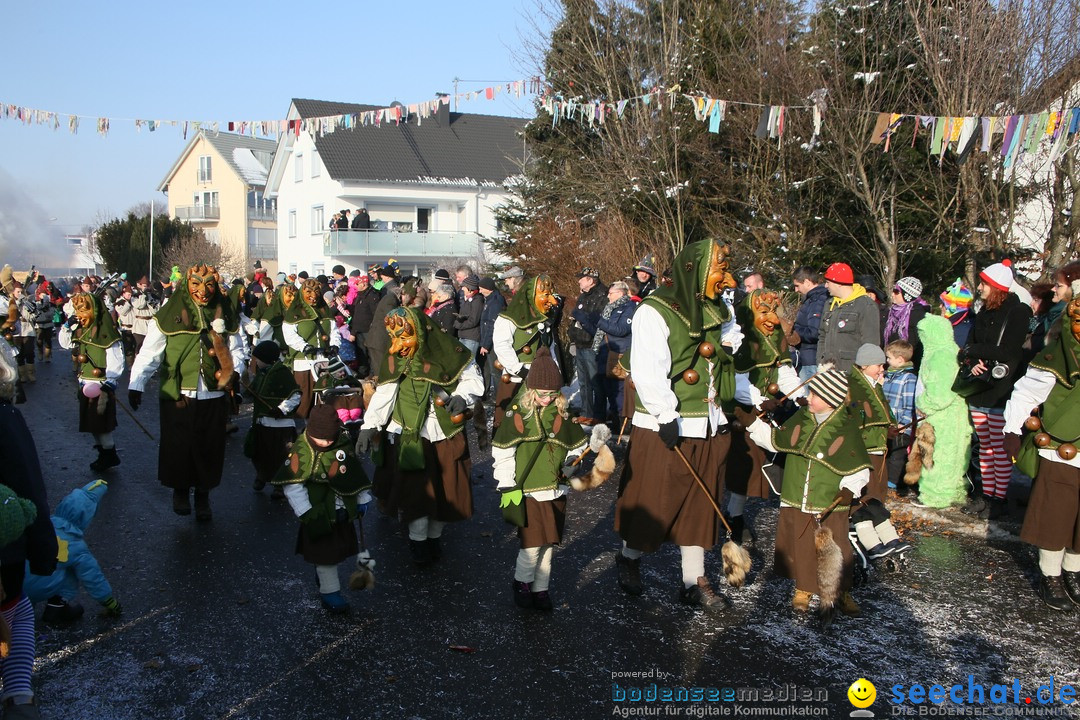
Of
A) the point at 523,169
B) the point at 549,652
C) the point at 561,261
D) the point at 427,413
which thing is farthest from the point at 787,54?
the point at 549,652

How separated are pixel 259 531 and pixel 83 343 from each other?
3.55 m

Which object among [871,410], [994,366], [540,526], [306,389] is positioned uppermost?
[994,366]

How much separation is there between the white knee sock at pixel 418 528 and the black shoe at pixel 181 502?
2344 mm

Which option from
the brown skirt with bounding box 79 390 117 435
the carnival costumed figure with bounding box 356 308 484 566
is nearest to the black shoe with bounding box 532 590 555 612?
the carnival costumed figure with bounding box 356 308 484 566

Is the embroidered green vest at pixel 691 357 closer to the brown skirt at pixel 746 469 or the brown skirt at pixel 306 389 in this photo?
the brown skirt at pixel 746 469

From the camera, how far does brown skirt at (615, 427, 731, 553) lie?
5508mm

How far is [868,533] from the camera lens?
559cm

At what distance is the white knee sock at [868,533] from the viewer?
5578mm

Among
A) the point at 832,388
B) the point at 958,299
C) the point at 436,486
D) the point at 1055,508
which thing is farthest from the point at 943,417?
the point at 436,486

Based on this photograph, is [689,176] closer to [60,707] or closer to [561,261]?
[561,261]

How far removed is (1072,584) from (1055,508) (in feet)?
1.79

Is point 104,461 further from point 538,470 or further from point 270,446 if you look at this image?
point 538,470

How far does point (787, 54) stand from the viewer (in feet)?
54.6

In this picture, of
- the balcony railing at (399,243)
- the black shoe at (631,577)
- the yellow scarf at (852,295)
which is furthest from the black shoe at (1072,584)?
the balcony railing at (399,243)
